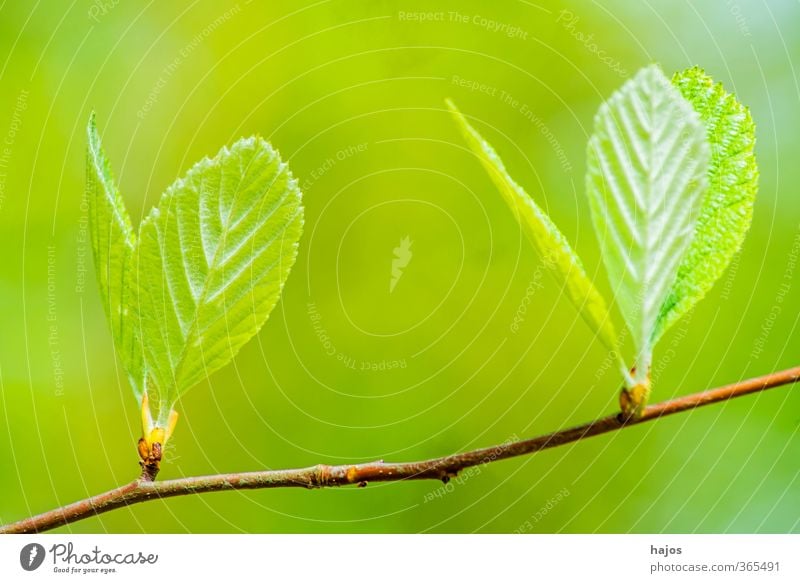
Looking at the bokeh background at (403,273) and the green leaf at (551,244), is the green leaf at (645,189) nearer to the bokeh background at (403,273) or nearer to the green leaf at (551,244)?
the green leaf at (551,244)

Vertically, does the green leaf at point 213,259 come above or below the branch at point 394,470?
above

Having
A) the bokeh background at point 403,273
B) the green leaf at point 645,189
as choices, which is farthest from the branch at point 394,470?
the bokeh background at point 403,273

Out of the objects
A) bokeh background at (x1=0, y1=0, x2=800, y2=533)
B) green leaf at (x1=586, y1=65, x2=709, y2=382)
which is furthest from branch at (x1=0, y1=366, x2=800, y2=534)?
bokeh background at (x1=0, y1=0, x2=800, y2=533)

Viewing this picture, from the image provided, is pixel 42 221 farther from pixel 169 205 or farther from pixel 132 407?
pixel 169 205

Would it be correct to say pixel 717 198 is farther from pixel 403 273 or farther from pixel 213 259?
pixel 403 273
